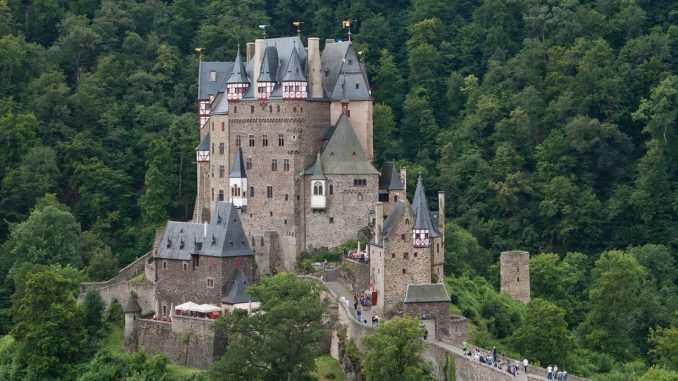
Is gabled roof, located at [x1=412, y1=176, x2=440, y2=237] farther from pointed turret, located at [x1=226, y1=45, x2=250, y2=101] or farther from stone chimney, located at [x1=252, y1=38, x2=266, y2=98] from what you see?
pointed turret, located at [x1=226, y1=45, x2=250, y2=101]

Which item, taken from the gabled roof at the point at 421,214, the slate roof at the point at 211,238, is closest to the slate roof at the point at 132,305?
the slate roof at the point at 211,238

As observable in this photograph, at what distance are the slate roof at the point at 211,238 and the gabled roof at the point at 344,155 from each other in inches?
212

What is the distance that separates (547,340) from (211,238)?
1649 cm

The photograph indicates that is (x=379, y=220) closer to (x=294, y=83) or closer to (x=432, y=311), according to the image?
(x=432, y=311)

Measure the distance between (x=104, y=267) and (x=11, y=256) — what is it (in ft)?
20.3

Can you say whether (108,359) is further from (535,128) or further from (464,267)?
(535,128)

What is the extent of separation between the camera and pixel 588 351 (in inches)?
3381

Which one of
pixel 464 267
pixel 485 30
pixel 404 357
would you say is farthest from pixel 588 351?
pixel 485 30

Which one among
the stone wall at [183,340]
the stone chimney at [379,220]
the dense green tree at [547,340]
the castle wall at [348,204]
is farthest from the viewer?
the castle wall at [348,204]

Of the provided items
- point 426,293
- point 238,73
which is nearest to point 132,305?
point 238,73

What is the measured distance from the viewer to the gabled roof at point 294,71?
8700 centimetres

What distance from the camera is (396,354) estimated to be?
72250mm

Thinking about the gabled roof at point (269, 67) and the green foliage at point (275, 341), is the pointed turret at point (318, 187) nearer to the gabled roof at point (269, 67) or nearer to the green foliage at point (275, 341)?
the gabled roof at point (269, 67)

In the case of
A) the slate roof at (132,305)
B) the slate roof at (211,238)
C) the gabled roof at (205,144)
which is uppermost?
the gabled roof at (205,144)
